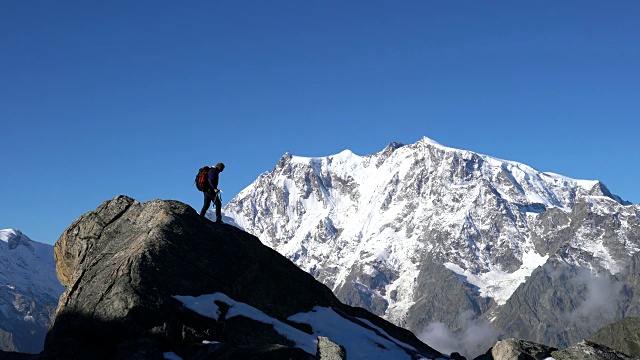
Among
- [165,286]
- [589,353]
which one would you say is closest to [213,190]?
[165,286]

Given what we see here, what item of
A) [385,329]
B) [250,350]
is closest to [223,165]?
[385,329]

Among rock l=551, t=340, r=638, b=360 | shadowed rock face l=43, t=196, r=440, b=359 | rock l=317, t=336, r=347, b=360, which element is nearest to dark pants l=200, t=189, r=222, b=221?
shadowed rock face l=43, t=196, r=440, b=359

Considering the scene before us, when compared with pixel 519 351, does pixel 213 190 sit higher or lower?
higher

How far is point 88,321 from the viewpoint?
3002cm

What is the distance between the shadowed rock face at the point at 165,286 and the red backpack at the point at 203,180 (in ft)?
6.35

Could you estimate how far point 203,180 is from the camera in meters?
39.8

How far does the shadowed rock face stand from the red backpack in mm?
1935

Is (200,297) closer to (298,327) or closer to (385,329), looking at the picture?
(298,327)

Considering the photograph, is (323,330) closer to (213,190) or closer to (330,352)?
(330,352)

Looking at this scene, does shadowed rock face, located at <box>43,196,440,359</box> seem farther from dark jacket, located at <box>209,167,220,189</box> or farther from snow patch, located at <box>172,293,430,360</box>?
dark jacket, located at <box>209,167,220,189</box>

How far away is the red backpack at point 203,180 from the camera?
130 feet

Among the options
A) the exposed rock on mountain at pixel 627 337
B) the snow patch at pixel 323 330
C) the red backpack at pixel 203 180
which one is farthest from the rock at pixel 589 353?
the exposed rock on mountain at pixel 627 337

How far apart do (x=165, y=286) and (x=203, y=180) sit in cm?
922

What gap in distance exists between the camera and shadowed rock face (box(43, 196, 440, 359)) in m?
29.0
